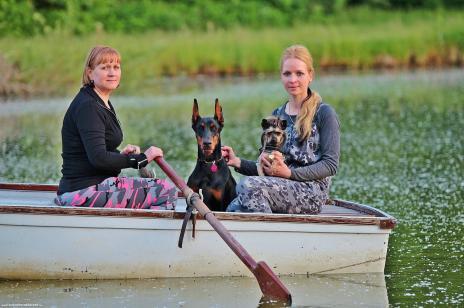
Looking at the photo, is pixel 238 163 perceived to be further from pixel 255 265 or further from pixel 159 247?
pixel 255 265

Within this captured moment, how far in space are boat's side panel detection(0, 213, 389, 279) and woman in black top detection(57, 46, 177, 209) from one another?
263 millimetres

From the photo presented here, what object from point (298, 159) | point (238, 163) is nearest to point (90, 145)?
point (238, 163)

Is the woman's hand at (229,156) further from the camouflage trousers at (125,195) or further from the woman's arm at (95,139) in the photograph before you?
the woman's arm at (95,139)

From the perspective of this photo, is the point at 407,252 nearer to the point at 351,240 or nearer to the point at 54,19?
the point at 351,240

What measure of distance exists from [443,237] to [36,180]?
4.86 m

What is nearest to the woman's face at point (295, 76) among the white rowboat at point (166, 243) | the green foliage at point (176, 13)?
the white rowboat at point (166, 243)

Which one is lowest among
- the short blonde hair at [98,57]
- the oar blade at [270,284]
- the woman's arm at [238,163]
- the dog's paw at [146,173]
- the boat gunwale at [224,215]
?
the oar blade at [270,284]

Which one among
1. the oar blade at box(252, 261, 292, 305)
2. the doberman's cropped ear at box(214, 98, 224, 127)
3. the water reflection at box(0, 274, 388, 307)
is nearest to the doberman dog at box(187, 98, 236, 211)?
the doberman's cropped ear at box(214, 98, 224, 127)

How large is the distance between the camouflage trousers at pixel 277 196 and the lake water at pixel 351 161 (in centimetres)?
44

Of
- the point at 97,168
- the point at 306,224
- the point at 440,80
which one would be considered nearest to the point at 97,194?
the point at 97,168

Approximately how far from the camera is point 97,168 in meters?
7.90

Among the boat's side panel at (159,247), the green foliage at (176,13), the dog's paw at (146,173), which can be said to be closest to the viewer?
the boat's side panel at (159,247)

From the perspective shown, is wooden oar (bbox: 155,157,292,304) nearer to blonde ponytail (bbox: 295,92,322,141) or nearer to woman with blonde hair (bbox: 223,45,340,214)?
→ woman with blonde hair (bbox: 223,45,340,214)

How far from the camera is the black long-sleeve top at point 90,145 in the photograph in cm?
777
